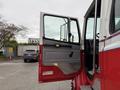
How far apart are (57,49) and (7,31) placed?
39.4 metres

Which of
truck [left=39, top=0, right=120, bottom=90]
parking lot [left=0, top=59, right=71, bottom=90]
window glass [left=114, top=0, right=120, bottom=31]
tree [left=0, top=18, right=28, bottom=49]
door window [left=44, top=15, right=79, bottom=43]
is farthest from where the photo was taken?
tree [left=0, top=18, right=28, bottom=49]

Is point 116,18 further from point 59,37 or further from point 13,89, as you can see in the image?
point 13,89

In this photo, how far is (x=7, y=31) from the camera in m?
43.3

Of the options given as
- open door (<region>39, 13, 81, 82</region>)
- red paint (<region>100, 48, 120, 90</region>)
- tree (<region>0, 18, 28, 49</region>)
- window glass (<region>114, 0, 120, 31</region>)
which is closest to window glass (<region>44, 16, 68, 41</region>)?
open door (<region>39, 13, 81, 82</region>)

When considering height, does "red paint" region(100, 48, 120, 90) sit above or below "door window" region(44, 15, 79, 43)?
below

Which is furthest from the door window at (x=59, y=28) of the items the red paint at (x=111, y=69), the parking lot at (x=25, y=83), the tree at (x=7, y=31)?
the tree at (x=7, y=31)

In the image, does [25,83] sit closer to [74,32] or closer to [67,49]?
[74,32]

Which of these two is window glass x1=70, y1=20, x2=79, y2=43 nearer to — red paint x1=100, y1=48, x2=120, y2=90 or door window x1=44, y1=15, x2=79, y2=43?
door window x1=44, y1=15, x2=79, y2=43

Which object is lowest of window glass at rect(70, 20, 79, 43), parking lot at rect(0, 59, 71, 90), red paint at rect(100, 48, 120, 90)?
parking lot at rect(0, 59, 71, 90)

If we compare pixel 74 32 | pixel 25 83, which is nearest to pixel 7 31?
pixel 25 83

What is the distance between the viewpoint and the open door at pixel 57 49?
483 cm

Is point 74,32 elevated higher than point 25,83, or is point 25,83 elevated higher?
point 74,32

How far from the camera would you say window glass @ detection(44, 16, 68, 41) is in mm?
4972

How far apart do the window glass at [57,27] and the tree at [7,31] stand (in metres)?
38.3
